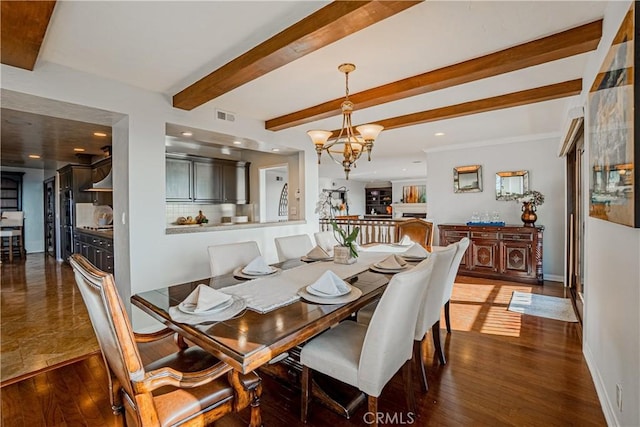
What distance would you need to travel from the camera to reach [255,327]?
55.1 inches

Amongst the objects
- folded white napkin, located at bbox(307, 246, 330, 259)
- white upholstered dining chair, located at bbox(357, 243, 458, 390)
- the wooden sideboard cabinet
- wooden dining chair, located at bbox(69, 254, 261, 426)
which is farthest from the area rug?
wooden dining chair, located at bbox(69, 254, 261, 426)

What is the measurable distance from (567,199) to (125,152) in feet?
18.0

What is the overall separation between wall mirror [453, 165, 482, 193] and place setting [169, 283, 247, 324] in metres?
5.17

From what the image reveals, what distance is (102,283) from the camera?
1.15 metres

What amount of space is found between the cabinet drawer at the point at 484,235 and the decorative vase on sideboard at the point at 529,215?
46 centimetres

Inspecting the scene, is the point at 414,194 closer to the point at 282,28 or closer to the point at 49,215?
the point at 282,28

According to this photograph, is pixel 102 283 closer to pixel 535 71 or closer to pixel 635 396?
pixel 635 396

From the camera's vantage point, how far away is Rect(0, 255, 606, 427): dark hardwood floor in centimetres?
183

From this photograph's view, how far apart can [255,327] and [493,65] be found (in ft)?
8.02

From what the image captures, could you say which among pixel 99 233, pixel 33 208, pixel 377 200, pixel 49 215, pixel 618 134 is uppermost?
pixel 377 200

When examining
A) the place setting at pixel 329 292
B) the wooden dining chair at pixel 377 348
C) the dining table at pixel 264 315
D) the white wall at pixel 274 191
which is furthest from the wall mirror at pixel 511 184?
the white wall at pixel 274 191

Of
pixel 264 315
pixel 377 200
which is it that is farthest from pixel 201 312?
pixel 377 200

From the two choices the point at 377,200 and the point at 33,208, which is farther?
the point at 377,200

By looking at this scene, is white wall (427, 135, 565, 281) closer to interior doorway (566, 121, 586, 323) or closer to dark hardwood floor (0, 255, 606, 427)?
interior doorway (566, 121, 586, 323)
